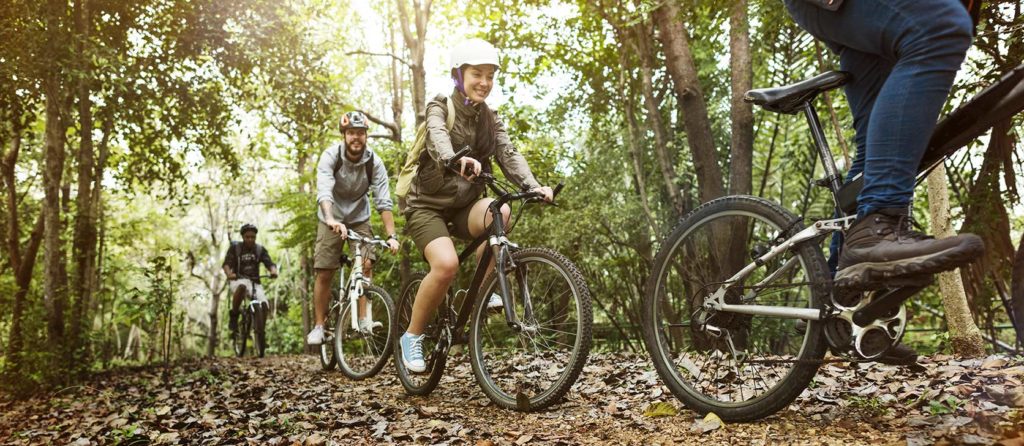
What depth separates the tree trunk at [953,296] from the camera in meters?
4.11

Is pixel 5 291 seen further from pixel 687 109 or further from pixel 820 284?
pixel 820 284

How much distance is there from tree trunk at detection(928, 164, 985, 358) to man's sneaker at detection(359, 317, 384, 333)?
4.04 meters

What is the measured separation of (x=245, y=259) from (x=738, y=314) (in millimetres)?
9623

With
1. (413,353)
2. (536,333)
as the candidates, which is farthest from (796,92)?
(413,353)

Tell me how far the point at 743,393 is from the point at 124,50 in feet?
26.9

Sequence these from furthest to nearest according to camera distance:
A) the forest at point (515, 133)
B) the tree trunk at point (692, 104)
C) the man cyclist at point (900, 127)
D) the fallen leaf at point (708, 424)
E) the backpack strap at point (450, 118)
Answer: the tree trunk at point (692, 104), the forest at point (515, 133), the backpack strap at point (450, 118), the fallen leaf at point (708, 424), the man cyclist at point (900, 127)

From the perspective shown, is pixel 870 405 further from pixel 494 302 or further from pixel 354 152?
pixel 354 152

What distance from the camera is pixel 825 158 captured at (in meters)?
2.50

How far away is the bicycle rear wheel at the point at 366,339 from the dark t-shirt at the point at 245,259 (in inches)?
199

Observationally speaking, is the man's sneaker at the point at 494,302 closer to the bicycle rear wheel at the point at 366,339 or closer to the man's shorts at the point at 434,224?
the man's shorts at the point at 434,224

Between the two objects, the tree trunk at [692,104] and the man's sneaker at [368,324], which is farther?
the tree trunk at [692,104]

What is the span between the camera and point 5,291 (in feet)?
23.6

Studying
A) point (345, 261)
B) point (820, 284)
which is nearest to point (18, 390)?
point (345, 261)

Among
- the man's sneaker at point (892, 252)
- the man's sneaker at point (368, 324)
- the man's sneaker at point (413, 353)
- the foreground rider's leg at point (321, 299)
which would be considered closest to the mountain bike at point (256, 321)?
the foreground rider's leg at point (321, 299)
